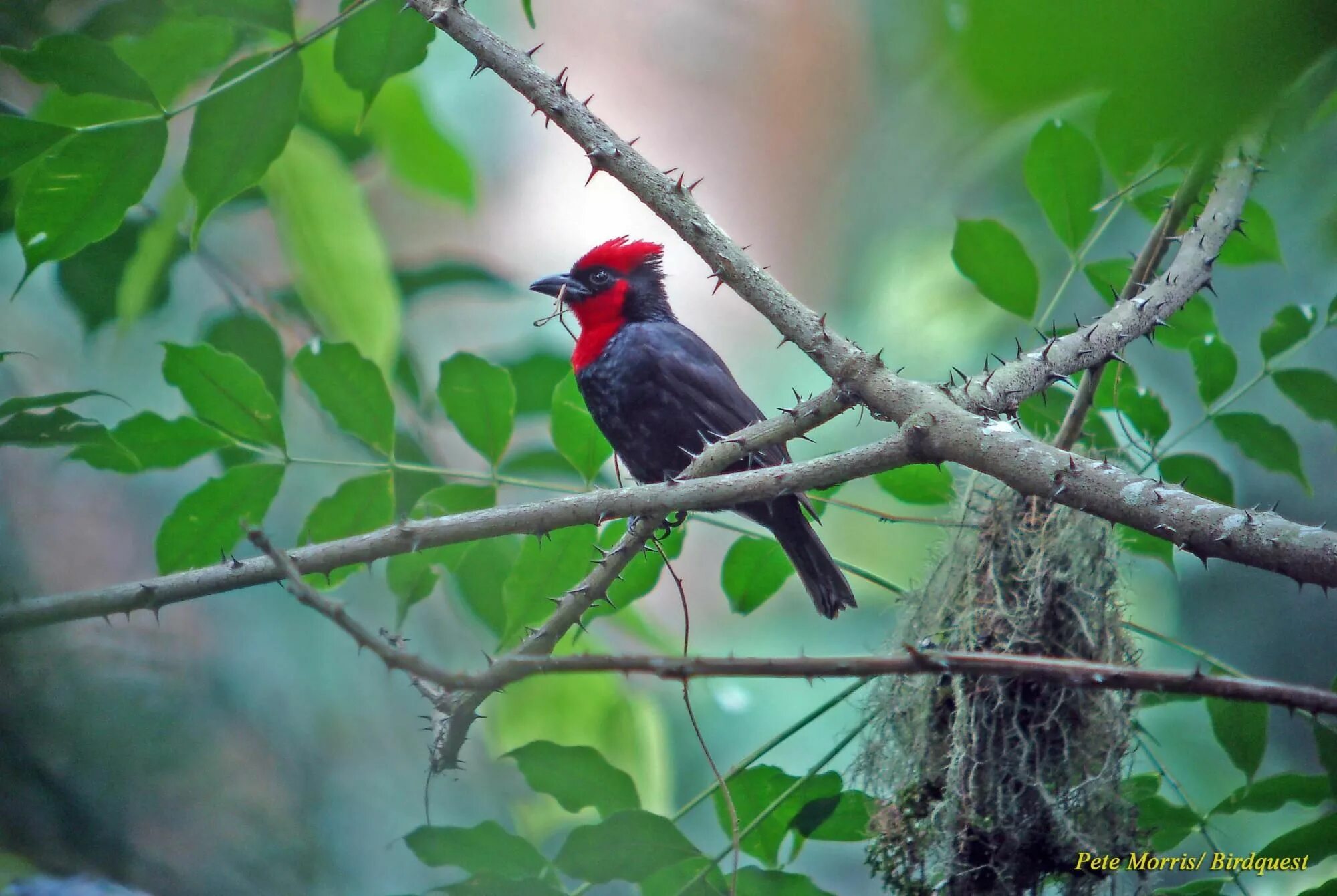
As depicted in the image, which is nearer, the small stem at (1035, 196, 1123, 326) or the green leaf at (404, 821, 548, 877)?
the green leaf at (404, 821, 548, 877)

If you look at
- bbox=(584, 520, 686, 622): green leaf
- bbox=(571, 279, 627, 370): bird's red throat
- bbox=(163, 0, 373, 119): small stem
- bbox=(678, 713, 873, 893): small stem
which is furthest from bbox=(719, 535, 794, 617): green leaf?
bbox=(163, 0, 373, 119): small stem

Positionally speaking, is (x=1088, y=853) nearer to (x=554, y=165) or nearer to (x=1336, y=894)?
(x=1336, y=894)

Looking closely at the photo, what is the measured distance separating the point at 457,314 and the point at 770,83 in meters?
2.35

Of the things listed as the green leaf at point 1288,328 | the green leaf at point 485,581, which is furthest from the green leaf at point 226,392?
the green leaf at point 1288,328

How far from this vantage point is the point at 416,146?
2.53 m

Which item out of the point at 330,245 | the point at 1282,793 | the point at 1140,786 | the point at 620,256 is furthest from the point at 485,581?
the point at 1282,793

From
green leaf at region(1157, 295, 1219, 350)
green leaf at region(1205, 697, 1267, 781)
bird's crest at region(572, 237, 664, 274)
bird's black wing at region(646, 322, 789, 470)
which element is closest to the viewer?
green leaf at region(1205, 697, 1267, 781)

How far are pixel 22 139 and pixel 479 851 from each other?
1.53 meters

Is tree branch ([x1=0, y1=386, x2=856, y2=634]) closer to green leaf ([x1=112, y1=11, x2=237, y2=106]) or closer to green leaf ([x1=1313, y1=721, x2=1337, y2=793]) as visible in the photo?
green leaf ([x1=112, y1=11, x2=237, y2=106])

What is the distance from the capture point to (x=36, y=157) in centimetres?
172

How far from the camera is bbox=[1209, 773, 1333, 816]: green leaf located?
183 cm

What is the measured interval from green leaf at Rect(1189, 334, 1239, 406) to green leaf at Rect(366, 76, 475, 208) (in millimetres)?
1863

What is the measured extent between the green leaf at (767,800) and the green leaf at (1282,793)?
0.78 metres

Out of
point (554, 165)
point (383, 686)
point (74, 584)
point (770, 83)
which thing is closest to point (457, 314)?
point (554, 165)
